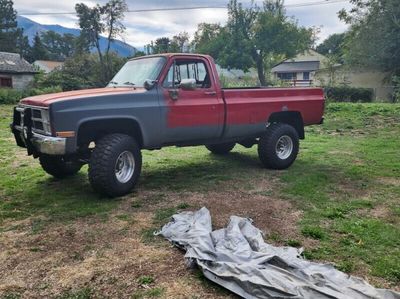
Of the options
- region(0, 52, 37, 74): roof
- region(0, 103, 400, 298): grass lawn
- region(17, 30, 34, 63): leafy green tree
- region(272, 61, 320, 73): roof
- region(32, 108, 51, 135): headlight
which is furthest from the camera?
A: region(17, 30, 34, 63): leafy green tree

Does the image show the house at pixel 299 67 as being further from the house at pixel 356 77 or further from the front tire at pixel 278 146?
the front tire at pixel 278 146

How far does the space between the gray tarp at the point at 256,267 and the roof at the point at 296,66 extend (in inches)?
2063

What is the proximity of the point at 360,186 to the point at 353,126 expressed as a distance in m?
7.99

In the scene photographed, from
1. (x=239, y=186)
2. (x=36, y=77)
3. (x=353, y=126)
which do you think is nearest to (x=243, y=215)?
(x=239, y=186)

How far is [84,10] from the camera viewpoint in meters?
43.8

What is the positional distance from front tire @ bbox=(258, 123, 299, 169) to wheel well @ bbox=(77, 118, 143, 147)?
99.1 inches

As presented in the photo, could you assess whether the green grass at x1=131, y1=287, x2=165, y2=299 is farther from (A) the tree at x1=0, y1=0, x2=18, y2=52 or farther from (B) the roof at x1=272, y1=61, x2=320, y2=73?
(A) the tree at x1=0, y1=0, x2=18, y2=52

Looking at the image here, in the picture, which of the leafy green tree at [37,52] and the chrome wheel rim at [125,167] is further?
the leafy green tree at [37,52]

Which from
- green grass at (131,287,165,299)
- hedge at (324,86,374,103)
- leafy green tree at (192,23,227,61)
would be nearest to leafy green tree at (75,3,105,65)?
leafy green tree at (192,23,227,61)

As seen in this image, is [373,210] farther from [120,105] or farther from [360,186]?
[120,105]

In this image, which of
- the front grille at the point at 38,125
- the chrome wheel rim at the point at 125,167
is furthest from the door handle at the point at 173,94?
the front grille at the point at 38,125

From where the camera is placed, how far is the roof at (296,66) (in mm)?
53812

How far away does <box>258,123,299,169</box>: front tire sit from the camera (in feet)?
24.1

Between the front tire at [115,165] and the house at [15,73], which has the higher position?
the house at [15,73]
